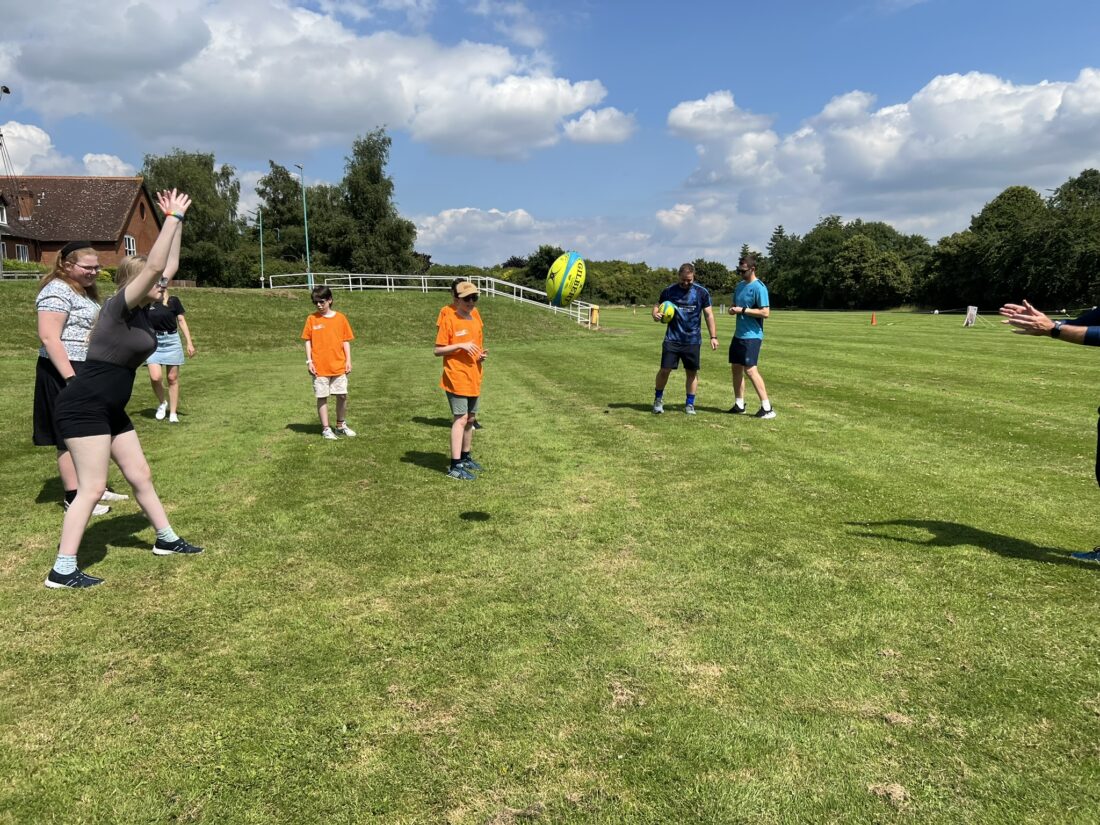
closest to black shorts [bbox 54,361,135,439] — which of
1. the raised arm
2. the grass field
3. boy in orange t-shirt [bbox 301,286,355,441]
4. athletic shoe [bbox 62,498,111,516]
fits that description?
the raised arm

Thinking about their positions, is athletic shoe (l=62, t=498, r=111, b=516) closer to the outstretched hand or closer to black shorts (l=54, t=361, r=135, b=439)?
black shorts (l=54, t=361, r=135, b=439)

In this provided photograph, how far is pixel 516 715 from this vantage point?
3.03 m

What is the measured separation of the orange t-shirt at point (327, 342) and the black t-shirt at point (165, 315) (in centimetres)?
231

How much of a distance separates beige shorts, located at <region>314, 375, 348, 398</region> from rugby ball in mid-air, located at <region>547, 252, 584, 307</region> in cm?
1143

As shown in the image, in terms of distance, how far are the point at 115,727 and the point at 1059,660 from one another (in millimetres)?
4820

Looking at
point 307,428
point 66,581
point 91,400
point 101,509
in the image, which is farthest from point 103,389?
point 307,428

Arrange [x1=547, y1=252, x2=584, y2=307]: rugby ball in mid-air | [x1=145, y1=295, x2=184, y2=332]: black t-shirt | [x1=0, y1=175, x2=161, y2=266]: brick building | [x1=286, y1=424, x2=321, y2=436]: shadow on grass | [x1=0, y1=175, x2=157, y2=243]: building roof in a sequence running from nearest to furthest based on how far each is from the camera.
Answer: [x1=145, y1=295, x2=184, y2=332]: black t-shirt
[x1=286, y1=424, x2=321, y2=436]: shadow on grass
[x1=547, y1=252, x2=584, y2=307]: rugby ball in mid-air
[x1=0, y1=175, x2=161, y2=266]: brick building
[x1=0, y1=175, x2=157, y2=243]: building roof

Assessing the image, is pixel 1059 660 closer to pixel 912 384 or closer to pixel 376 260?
pixel 912 384

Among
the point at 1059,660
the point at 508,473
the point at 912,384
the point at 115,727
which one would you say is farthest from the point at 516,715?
the point at 912,384

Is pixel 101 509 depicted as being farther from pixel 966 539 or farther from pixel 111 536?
pixel 966 539

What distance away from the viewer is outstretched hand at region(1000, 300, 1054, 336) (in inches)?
164

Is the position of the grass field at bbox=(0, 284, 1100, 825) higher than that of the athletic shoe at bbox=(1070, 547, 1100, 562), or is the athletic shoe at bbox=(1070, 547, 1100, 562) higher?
the athletic shoe at bbox=(1070, 547, 1100, 562)

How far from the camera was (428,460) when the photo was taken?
7.82 m

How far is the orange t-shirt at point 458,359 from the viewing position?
22.1 feet
